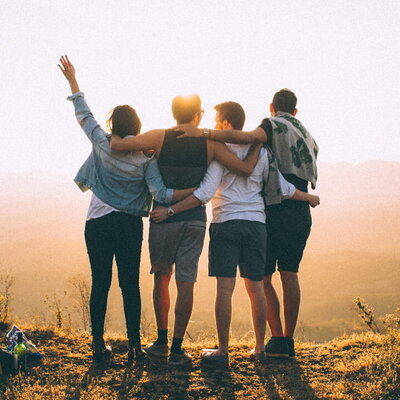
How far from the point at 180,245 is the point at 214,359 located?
38.6 inches

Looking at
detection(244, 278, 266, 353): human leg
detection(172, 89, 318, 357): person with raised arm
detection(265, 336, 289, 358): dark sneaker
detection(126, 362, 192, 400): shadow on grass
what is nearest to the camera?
detection(126, 362, 192, 400): shadow on grass

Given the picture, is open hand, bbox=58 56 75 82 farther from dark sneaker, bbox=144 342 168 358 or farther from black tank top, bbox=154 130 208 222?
dark sneaker, bbox=144 342 168 358

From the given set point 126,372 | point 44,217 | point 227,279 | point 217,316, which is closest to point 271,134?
point 227,279

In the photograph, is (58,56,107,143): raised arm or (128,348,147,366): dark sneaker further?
(128,348,147,366): dark sneaker

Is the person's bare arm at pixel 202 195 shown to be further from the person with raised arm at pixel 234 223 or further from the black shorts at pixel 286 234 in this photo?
the black shorts at pixel 286 234

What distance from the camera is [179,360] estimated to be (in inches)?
146

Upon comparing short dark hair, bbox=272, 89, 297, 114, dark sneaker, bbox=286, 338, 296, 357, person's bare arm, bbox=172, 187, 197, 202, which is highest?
short dark hair, bbox=272, 89, 297, 114

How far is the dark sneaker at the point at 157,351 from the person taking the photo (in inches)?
155


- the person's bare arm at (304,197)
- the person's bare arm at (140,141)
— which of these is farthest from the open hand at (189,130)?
the person's bare arm at (304,197)

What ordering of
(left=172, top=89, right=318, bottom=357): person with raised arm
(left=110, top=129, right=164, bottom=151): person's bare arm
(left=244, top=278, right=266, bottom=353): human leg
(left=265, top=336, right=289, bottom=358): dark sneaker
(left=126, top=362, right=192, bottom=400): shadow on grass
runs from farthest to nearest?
(left=265, top=336, right=289, bottom=358): dark sneaker, (left=172, top=89, right=318, bottom=357): person with raised arm, (left=244, top=278, right=266, bottom=353): human leg, (left=110, top=129, right=164, bottom=151): person's bare arm, (left=126, top=362, right=192, bottom=400): shadow on grass

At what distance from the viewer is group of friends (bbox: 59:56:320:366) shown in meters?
3.57

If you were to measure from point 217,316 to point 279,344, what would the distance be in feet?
2.60

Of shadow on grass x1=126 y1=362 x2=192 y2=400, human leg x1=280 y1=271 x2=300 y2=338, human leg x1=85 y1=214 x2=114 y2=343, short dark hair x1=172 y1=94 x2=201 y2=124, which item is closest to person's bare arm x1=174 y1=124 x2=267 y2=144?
short dark hair x1=172 y1=94 x2=201 y2=124

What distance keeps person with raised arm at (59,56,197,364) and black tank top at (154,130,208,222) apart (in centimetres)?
8
